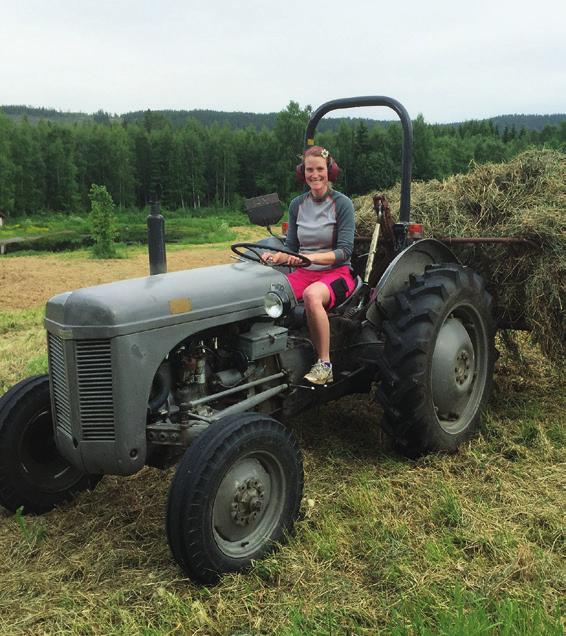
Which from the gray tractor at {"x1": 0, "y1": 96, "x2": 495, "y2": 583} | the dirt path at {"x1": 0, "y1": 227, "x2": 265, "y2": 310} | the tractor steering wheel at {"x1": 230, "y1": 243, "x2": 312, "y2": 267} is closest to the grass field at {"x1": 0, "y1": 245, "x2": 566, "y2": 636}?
the gray tractor at {"x1": 0, "y1": 96, "x2": 495, "y2": 583}

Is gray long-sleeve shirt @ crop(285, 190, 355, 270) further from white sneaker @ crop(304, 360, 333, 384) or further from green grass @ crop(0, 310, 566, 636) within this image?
green grass @ crop(0, 310, 566, 636)

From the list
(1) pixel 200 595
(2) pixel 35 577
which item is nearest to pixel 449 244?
(1) pixel 200 595

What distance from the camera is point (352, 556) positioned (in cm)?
293

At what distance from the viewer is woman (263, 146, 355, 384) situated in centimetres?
354

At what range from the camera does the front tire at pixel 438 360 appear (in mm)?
3650

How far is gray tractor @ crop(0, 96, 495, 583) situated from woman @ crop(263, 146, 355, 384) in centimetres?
15

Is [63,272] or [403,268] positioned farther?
[63,272]

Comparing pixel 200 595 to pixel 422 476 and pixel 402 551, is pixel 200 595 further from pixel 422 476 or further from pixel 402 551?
pixel 422 476

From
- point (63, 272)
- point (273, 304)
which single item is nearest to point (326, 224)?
point (273, 304)

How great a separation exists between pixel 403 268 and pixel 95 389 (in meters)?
2.08

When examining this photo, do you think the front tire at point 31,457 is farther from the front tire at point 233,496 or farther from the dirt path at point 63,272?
the dirt path at point 63,272

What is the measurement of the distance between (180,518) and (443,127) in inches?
4713

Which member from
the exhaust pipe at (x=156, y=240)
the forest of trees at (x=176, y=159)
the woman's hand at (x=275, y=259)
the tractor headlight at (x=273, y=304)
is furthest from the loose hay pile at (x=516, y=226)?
the forest of trees at (x=176, y=159)

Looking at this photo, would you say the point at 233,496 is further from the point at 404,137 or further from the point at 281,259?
the point at 404,137
